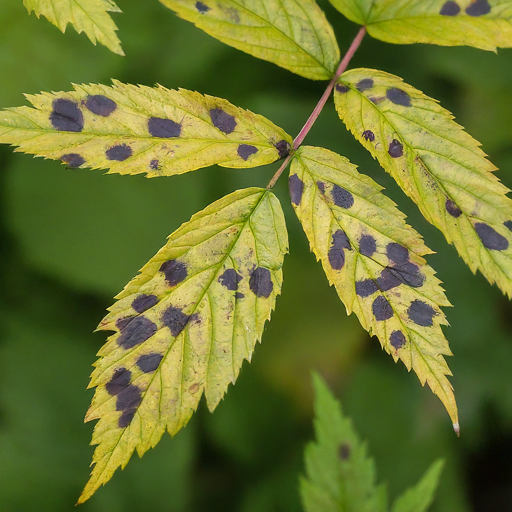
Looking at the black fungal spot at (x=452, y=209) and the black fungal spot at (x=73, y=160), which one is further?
the black fungal spot at (x=452, y=209)

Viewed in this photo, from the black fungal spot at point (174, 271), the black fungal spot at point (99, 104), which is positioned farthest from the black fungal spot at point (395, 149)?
the black fungal spot at point (99, 104)

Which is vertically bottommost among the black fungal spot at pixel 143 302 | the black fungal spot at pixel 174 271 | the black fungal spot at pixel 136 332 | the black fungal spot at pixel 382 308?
the black fungal spot at pixel 382 308

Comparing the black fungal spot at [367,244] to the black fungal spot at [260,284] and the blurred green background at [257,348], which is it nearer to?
the black fungal spot at [260,284]

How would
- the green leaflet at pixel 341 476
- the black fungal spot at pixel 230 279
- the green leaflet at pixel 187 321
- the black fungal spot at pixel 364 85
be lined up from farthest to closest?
the green leaflet at pixel 341 476
the black fungal spot at pixel 364 85
the black fungal spot at pixel 230 279
the green leaflet at pixel 187 321

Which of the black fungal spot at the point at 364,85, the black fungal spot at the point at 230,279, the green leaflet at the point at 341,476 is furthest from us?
the green leaflet at the point at 341,476

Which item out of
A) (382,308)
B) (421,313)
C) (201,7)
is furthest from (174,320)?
(201,7)

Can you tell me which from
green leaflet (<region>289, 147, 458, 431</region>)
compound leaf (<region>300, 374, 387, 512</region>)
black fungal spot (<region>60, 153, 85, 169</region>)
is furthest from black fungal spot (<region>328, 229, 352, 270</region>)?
black fungal spot (<region>60, 153, 85, 169</region>)

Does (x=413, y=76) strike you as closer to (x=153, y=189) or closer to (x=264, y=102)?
(x=264, y=102)
